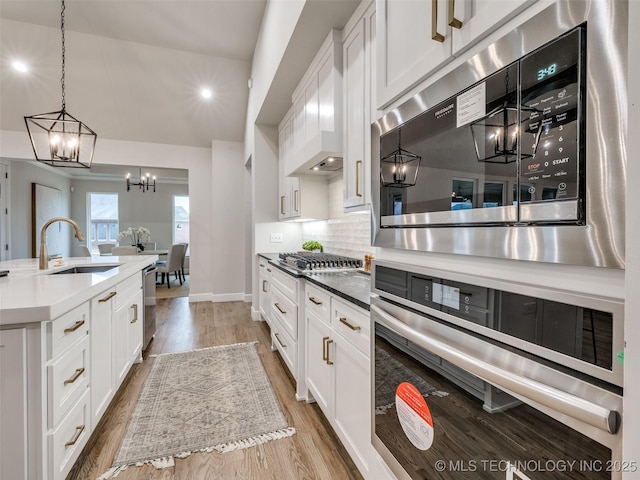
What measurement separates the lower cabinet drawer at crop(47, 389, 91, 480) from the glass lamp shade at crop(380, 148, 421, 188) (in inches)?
64.8

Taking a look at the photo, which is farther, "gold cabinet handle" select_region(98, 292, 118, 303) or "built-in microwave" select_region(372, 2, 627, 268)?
"gold cabinet handle" select_region(98, 292, 118, 303)

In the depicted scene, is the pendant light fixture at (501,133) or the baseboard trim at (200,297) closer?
the pendant light fixture at (501,133)

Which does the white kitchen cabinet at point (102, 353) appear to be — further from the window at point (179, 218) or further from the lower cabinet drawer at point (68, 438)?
the window at point (179, 218)

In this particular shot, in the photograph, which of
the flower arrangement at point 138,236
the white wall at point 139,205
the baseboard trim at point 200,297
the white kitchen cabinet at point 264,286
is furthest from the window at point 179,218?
the white kitchen cabinet at point 264,286

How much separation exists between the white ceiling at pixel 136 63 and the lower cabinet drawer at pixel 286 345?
3385 mm

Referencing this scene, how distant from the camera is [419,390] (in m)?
0.89

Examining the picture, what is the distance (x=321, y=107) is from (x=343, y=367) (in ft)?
6.22

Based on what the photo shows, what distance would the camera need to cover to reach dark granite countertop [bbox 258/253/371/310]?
1.40 meters

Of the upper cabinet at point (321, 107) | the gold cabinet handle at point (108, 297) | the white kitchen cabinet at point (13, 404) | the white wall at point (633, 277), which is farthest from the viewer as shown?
the upper cabinet at point (321, 107)

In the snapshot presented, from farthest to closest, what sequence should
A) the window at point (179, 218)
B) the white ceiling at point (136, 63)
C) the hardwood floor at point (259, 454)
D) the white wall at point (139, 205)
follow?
1. the window at point (179, 218)
2. the white wall at point (139, 205)
3. the white ceiling at point (136, 63)
4. the hardwood floor at point (259, 454)

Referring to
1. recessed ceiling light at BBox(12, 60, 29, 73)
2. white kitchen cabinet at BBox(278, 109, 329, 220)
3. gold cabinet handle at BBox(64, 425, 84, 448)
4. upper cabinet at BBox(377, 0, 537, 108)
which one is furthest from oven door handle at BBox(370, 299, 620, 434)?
recessed ceiling light at BBox(12, 60, 29, 73)

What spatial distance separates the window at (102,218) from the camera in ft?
28.5

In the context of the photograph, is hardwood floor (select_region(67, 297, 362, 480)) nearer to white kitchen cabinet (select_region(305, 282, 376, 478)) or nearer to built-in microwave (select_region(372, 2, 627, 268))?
white kitchen cabinet (select_region(305, 282, 376, 478))

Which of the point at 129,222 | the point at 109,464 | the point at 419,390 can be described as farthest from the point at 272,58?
the point at 129,222
